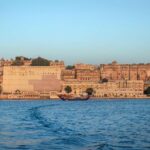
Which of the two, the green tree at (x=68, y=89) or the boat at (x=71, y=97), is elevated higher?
the green tree at (x=68, y=89)

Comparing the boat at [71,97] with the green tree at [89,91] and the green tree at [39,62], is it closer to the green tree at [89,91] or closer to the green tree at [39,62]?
the green tree at [89,91]

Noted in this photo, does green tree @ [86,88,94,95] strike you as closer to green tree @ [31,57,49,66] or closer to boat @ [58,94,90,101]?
boat @ [58,94,90,101]

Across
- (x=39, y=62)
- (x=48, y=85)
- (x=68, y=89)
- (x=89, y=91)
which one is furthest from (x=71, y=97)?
(x=39, y=62)

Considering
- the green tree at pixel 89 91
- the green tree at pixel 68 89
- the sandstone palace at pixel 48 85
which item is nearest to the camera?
the sandstone palace at pixel 48 85

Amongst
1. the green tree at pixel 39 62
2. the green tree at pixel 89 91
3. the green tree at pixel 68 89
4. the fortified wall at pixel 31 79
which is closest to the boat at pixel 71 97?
the fortified wall at pixel 31 79

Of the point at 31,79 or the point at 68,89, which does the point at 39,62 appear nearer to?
the point at 31,79

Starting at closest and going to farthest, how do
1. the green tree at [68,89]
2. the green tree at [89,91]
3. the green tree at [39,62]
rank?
the green tree at [68,89] → the green tree at [89,91] → the green tree at [39,62]

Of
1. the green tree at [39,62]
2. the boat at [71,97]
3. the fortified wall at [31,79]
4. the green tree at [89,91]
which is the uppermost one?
the green tree at [39,62]

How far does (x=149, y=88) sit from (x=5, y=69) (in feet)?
102

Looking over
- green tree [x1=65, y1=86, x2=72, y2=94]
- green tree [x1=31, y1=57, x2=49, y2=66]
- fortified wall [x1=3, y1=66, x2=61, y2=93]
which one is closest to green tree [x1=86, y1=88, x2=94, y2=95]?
green tree [x1=65, y1=86, x2=72, y2=94]

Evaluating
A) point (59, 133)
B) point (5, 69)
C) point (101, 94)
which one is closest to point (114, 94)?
point (101, 94)

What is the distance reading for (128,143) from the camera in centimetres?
1927

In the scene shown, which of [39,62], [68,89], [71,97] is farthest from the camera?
[39,62]

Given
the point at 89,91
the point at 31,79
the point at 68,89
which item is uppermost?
the point at 31,79
